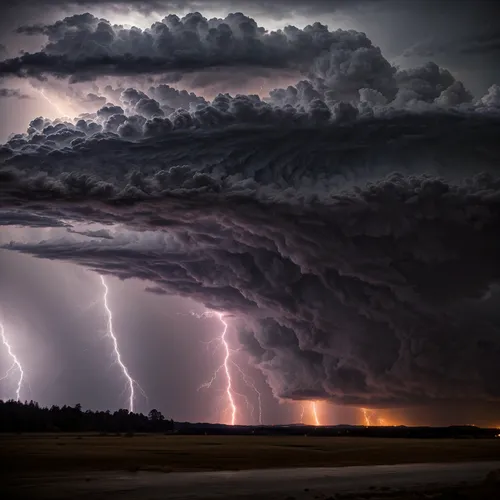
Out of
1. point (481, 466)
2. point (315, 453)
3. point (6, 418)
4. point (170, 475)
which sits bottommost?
point (170, 475)

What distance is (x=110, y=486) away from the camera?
61.5 meters

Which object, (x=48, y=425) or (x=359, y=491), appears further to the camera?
(x=48, y=425)

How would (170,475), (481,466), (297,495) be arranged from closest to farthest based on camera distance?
(297,495)
(170,475)
(481,466)

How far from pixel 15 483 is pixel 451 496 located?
3004 centimetres

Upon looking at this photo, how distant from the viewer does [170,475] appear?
73375 mm

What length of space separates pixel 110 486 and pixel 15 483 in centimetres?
669

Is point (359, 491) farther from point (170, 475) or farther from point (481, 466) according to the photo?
point (481, 466)

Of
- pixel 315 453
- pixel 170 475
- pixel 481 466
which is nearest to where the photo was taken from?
pixel 170 475

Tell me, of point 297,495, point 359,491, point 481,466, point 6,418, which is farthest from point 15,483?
point 6,418

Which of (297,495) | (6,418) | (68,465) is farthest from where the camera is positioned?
(6,418)

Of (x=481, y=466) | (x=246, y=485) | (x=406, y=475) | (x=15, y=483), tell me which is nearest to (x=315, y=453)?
(x=481, y=466)

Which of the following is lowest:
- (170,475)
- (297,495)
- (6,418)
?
(297,495)

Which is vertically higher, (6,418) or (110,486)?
(6,418)

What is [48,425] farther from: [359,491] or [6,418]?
[359,491]
